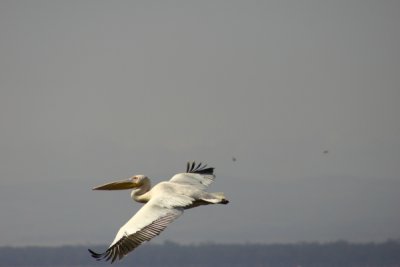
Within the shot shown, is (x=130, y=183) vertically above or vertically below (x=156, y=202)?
above

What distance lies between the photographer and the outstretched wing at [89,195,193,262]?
1794 cm

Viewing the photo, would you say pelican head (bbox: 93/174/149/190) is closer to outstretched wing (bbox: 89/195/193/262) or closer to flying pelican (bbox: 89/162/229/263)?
flying pelican (bbox: 89/162/229/263)

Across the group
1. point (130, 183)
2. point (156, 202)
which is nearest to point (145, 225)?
point (156, 202)

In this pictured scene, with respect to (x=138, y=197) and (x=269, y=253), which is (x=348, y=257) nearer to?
(x=269, y=253)

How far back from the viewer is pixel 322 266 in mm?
106562

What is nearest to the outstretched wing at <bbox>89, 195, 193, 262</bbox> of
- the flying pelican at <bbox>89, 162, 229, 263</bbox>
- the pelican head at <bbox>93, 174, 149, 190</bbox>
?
the flying pelican at <bbox>89, 162, 229, 263</bbox>

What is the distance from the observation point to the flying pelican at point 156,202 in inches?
710

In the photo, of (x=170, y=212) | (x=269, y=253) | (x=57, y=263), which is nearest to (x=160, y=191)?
(x=170, y=212)

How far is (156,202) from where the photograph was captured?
62.3 feet

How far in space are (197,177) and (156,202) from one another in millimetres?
3076

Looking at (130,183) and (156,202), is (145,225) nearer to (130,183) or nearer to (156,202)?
(156,202)

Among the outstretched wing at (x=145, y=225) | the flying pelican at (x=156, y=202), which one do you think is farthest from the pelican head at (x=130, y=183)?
the outstretched wing at (x=145, y=225)

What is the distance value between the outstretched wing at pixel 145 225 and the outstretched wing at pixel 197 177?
190 cm

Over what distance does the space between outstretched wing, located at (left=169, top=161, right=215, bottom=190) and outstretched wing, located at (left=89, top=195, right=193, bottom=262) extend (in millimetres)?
1899
